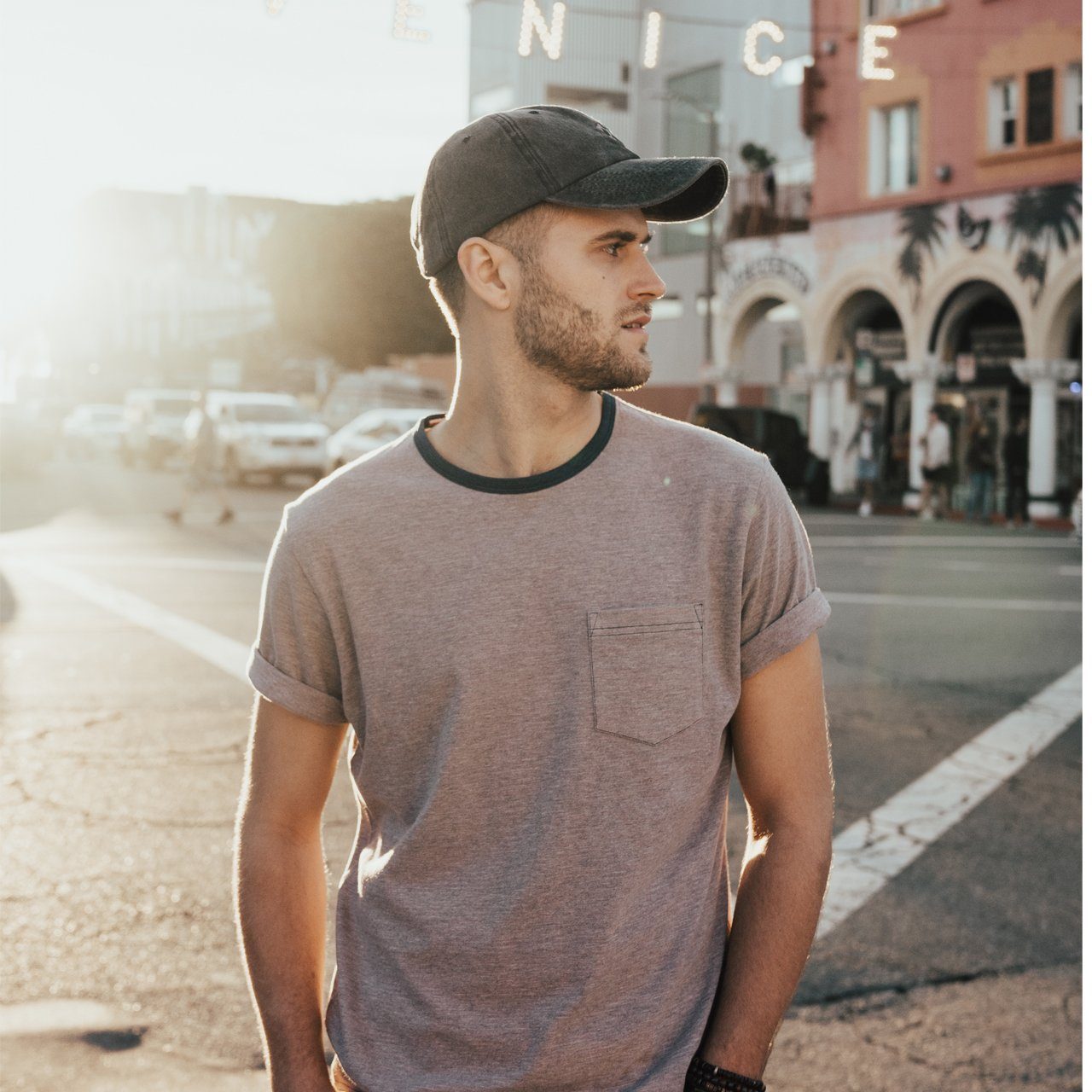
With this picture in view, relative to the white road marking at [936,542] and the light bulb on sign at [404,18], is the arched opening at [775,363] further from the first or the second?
the light bulb on sign at [404,18]

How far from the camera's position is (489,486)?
211 cm

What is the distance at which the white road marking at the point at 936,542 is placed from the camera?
67.6ft

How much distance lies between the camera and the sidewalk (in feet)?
13.0

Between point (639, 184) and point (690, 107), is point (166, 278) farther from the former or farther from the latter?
point (639, 184)

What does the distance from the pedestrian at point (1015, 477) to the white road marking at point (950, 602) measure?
14.2 meters

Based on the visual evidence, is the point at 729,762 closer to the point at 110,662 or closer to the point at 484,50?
the point at 110,662

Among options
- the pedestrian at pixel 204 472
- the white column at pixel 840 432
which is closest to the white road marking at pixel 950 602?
the pedestrian at pixel 204 472

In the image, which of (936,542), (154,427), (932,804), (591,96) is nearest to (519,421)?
(932,804)

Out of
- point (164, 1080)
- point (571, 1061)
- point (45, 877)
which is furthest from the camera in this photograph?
point (45, 877)

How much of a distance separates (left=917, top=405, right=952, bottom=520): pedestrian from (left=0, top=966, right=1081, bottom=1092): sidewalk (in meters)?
23.6

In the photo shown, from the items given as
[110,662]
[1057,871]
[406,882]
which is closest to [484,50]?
[110,662]

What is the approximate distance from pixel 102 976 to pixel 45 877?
105cm

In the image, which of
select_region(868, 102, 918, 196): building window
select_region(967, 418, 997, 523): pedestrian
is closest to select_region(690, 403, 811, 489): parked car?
select_region(967, 418, 997, 523): pedestrian

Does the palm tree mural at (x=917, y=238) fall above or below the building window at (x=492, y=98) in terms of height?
below
